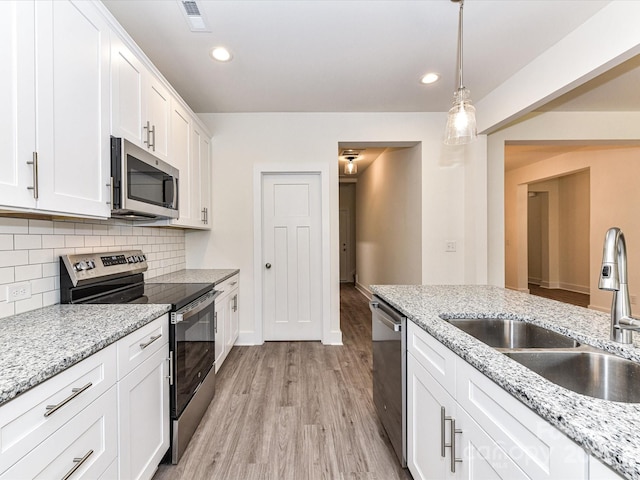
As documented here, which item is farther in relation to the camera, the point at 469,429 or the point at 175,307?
the point at 175,307

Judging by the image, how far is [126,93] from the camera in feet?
5.74

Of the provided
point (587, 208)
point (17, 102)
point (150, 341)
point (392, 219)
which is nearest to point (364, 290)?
point (392, 219)

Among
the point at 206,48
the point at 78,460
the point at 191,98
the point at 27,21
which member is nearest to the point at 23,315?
the point at 78,460

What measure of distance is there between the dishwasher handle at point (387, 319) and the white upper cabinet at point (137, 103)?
1.78 m

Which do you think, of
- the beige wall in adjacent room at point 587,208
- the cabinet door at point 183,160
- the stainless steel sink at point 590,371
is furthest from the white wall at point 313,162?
the beige wall in adjacent room at point 587,208

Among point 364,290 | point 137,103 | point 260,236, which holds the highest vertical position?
point 137,103

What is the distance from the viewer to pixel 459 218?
3568mm

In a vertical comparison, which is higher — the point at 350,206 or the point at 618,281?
the point at 350,206

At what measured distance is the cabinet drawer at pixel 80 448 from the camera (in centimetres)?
82

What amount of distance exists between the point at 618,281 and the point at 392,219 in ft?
12.3

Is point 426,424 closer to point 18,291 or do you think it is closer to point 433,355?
point 433,355

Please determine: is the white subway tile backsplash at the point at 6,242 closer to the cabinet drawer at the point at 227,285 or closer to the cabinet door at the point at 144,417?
the cabinet door at the point at 144,417

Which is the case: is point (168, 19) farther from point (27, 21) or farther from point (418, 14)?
point (418, 14)

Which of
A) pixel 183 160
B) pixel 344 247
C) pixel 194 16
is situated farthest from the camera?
pixel 344 247
